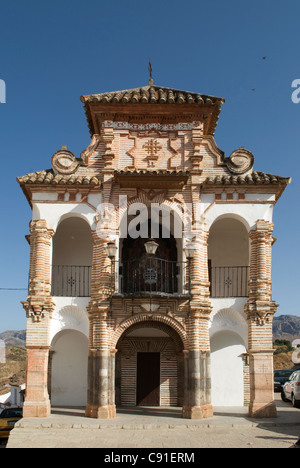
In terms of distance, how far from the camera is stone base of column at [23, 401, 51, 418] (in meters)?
18.2

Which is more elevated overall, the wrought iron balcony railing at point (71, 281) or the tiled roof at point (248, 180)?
the tiled roof at point (248, 180)

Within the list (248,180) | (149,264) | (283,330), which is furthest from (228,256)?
(283,330)

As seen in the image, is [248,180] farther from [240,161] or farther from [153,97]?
[153,97]

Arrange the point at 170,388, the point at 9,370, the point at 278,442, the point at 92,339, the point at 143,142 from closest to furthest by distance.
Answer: the point at 278,442, the point at 92,339, the point at 143,142, the point at 170,388, the point at 9,370

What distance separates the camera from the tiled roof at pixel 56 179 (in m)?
19.6

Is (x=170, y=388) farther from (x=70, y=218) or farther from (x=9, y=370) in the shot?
(x=9, y=370)

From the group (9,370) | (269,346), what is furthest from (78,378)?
(9,370)

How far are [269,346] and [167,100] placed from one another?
886 centimetres

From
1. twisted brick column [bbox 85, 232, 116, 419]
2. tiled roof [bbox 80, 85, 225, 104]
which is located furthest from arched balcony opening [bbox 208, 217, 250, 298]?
twisted brick column [bbox 85, 232, 116, 419]

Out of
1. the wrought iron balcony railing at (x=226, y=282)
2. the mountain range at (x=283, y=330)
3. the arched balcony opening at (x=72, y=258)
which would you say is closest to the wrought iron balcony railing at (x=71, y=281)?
the arched balcony opening at (x=72, y=258)

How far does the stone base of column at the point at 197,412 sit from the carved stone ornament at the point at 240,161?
782 centimetres

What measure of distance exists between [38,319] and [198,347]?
519 cm

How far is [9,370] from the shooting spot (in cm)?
5056

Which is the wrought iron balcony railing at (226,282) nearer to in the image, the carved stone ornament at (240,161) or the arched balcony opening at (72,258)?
the carved stone ornament at (240,161)
